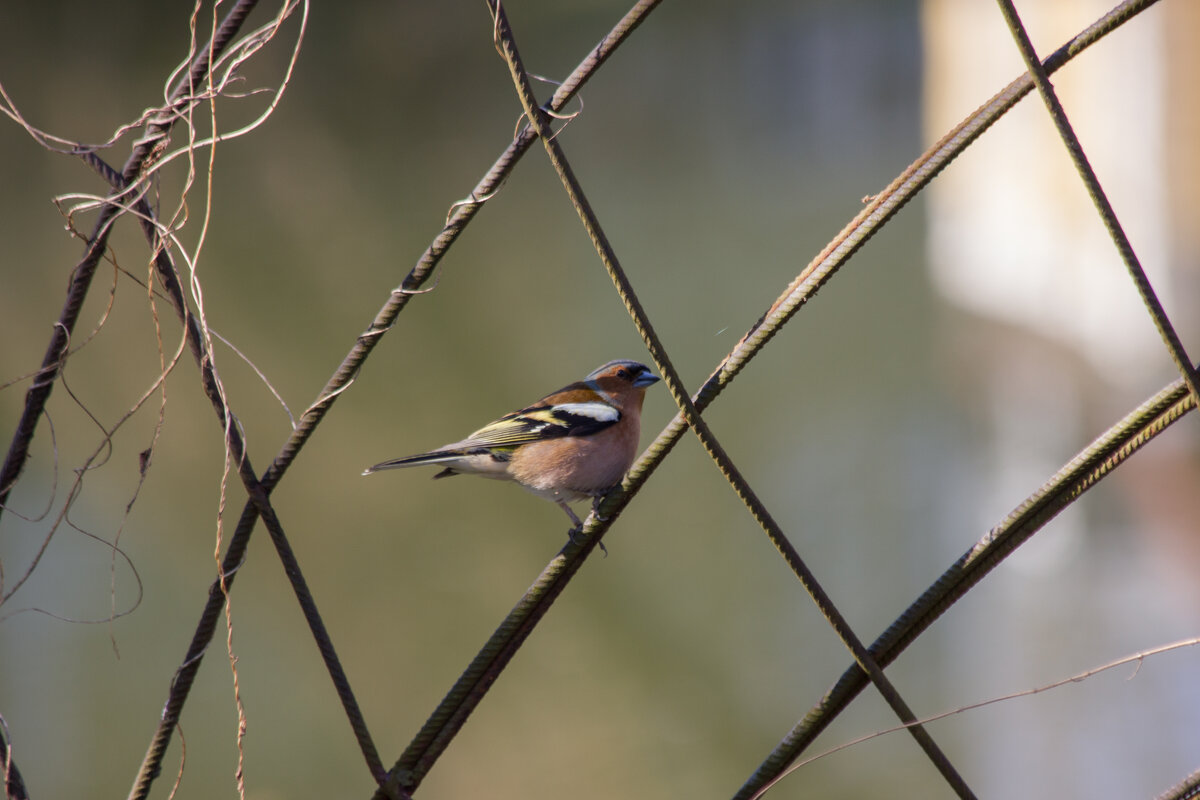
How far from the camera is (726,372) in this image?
5.94 ft

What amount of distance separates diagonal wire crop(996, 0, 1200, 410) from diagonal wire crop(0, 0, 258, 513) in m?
1.29

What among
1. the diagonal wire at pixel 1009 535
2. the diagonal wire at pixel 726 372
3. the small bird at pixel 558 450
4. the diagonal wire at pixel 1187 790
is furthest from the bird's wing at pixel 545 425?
the diagonal wire at pixel 1187 790

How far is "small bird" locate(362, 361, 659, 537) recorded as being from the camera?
350 centimetres

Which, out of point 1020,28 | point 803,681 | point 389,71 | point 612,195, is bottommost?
point 803,681

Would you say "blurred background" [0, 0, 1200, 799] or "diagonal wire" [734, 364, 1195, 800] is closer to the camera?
"diagonal wire" [734, 364, 1195, 800]

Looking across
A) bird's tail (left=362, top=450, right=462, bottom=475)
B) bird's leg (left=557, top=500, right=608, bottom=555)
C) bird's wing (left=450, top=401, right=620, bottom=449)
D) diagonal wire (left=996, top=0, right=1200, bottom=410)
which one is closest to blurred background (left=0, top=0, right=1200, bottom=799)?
bird's wing (left=450, top=401, right=620, bottom=449)

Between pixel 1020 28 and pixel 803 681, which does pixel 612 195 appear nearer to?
pixel 803 681

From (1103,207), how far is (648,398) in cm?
499

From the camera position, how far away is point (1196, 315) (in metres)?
5.65

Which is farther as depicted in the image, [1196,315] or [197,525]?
[197,525]

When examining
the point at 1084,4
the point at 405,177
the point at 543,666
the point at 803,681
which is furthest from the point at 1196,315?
the point at 405,177

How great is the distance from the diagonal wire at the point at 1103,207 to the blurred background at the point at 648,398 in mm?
4807

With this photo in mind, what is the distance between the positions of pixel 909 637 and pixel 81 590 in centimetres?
567

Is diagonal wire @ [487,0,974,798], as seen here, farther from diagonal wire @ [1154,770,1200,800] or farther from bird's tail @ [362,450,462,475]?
bird's tail @ [362,450,462,475]
